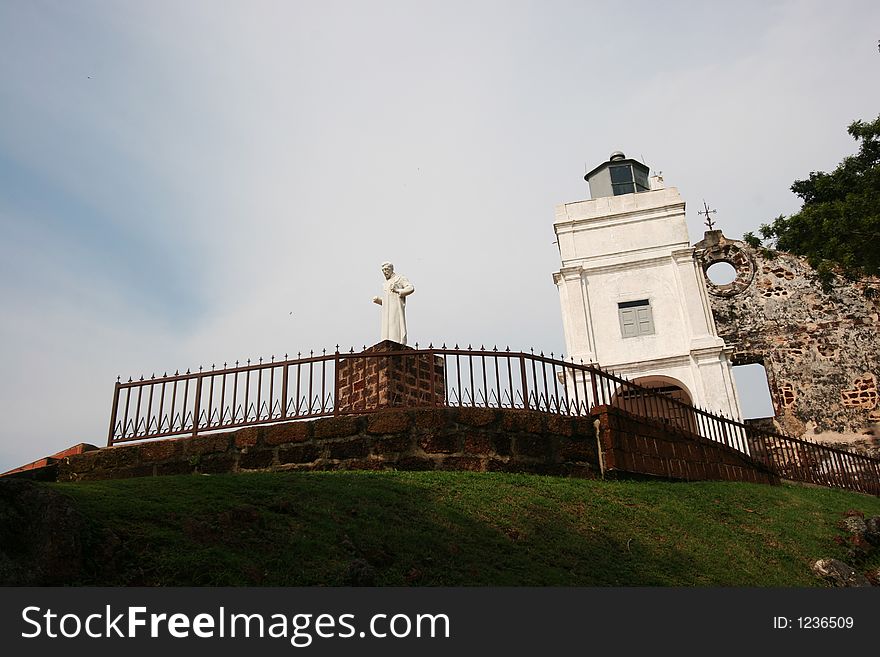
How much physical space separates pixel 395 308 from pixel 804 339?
43.1 feet

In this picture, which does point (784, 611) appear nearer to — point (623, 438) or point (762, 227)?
point (623, 438)

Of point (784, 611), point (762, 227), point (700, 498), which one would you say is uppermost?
point (762, 227)

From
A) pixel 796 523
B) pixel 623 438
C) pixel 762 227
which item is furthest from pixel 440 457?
pixel 762 227

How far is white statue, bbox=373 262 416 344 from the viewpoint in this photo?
1233 centimetres

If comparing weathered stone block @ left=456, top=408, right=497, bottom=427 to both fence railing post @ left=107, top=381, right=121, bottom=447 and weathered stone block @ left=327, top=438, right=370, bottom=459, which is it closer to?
weathered stone block @ left=327, top=438, right=370, bottom=459

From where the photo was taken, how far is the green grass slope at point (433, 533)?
15.5 ft

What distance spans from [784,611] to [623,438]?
199 inches

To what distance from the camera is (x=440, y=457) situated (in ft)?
27.6

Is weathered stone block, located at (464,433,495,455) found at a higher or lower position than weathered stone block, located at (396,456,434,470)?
higher

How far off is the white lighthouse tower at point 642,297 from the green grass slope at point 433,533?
9.60m

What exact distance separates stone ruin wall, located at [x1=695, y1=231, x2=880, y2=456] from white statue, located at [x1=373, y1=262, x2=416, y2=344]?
1053 cm

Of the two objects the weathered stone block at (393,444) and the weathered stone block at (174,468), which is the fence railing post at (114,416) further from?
the weathered stone block at (393,444)

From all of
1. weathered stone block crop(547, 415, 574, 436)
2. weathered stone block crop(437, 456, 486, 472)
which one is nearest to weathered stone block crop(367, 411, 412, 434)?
weathered stone block crop(437, 456, 486, 472)

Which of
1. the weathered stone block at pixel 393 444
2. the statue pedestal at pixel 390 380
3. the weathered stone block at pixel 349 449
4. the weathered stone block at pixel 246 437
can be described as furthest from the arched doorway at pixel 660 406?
the weathered stone block at pixel 246 437
